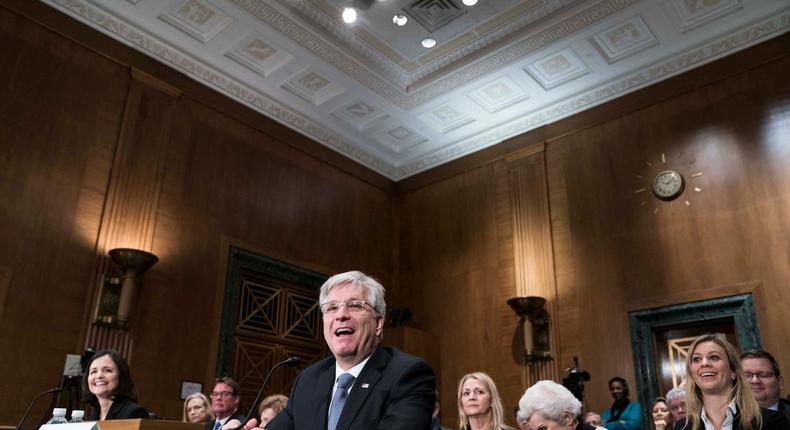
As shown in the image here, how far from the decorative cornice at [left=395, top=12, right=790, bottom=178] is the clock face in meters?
1.32

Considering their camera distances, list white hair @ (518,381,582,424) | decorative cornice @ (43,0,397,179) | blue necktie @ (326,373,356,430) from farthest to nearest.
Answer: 1. decorative cornice @ (43,0,397,179)
2. white hair @ (518,381,582,424)
3. blue necktie @ (326,373,356,430)

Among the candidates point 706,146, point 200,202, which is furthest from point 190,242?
point 706,146

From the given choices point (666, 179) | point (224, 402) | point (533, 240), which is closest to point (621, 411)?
point (533, 240)

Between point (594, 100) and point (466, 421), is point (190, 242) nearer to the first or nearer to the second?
point (466, 421)

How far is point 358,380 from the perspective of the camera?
2119 millimetres

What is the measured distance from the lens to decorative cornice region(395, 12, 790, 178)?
24.1 feet

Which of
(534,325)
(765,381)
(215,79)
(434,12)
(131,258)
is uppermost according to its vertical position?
(434,12)

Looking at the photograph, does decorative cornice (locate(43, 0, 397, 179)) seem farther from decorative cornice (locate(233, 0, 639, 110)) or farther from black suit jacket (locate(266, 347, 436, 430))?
black suit jacket (locate(266, 347, 436, 430))

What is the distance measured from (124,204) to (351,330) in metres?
5.44

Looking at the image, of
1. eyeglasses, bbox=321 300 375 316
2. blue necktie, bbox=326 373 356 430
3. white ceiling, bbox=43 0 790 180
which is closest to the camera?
blue necktie, bbox=326 373 356 430

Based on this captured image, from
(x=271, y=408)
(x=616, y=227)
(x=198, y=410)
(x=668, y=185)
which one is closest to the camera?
(x=271, y=408)

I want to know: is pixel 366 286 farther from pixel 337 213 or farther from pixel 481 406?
pixel 337 213

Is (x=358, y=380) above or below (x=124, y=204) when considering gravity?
below

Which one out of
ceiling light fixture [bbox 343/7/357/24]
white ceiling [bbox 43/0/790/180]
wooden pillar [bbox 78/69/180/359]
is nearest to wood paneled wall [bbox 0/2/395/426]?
wooden pillar [bbox 78/69/180/359]
